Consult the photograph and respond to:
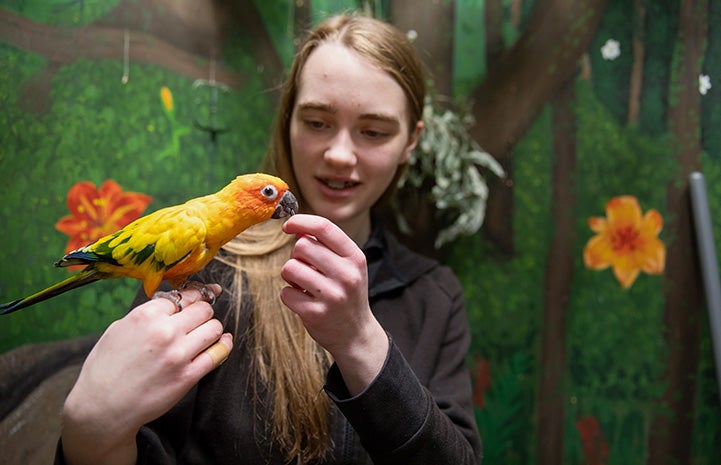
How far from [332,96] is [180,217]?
1.14 ft

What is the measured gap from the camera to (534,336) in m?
1.33

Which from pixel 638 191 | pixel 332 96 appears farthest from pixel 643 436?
pixel 332 96

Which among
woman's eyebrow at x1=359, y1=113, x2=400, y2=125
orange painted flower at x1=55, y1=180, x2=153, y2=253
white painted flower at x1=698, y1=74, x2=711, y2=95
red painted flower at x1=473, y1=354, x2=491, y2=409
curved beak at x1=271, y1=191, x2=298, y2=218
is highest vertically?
white painted flower at x1=698, y1=74, x2=711, y2=95

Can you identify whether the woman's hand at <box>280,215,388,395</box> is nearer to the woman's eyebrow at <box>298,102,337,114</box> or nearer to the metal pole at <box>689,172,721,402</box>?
the woman's eyebrow at <box>298,102,337,114</box>

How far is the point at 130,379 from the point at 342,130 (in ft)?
1.58

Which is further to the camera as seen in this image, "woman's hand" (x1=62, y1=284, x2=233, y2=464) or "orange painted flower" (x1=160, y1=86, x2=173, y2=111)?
"orange painted flower" (x1=160, y1=86, x2=173, y2=111)

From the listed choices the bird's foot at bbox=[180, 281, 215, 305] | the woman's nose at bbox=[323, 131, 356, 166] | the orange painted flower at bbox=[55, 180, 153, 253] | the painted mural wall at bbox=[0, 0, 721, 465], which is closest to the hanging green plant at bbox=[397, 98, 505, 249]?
the painted mural wall at bbox=[0, 0, 721, 465]

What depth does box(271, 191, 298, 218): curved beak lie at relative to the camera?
23.4 inches

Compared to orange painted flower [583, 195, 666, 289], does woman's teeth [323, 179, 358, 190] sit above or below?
above

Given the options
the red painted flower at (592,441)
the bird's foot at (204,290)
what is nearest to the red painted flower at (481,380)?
the red painted flower at (592,441)

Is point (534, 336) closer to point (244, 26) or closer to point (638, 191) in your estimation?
point (638, 191)

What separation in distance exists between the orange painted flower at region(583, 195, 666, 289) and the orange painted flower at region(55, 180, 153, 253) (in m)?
1.10

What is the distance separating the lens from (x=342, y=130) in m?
0.81

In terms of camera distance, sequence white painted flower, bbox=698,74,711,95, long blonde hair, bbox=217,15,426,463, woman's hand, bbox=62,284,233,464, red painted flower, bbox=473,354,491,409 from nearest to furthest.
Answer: woman's hand, bbox=62,284,233,464 < long blonde hair, bbox=217,15,426,463 < white painted flower, bbox=698,74,711,95 < red painted flower, bbox=473,354,491,409
